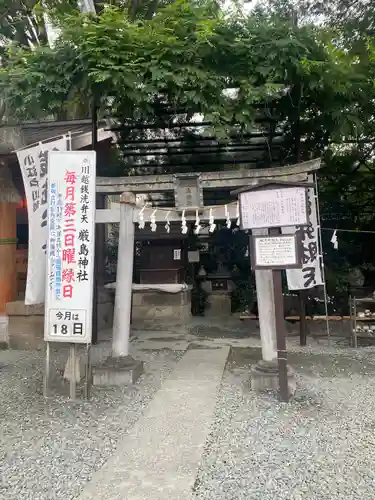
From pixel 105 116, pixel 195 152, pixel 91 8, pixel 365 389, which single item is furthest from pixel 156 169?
pixel 365 389

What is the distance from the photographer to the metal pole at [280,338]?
17.3ft

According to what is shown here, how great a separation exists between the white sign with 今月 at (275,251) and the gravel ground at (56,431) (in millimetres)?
2456

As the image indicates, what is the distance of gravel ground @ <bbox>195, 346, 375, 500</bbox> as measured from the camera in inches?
129

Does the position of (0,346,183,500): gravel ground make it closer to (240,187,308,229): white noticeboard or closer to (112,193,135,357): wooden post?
(112,193,135,357): wooden post

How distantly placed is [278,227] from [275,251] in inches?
13.3

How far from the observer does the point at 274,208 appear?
5449 mm

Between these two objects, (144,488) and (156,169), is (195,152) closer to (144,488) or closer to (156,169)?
(156,169)

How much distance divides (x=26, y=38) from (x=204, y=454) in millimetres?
10908

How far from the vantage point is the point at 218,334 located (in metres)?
10.4

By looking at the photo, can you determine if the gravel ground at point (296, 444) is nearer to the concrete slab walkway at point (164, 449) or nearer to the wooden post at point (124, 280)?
the concrete slab walkway at point (164, 449)

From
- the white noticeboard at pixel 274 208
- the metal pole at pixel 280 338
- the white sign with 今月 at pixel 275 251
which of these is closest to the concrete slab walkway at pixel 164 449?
the metal pole at pixel 280 338

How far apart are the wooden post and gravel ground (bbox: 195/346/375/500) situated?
1.76 m

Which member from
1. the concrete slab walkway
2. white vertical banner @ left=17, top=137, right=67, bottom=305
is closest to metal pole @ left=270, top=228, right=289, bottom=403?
the concrete slab walkway

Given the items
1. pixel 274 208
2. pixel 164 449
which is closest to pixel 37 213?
pixel 274 208
